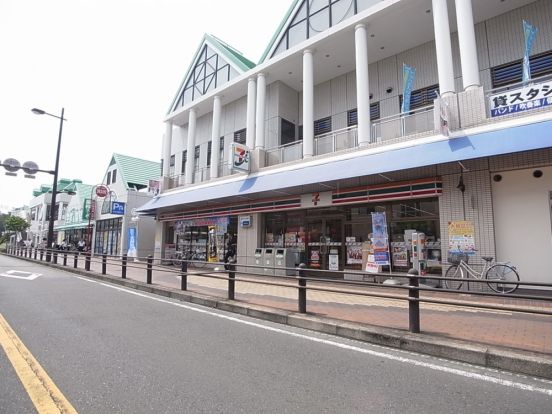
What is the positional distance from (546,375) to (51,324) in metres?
7.43

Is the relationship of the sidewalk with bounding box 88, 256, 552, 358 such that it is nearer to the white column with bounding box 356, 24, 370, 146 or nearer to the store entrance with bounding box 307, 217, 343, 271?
the store entrance with bounding box 307, 217, 343, 271

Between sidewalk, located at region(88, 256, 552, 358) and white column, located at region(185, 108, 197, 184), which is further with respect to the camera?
white column, located at region(185, 108, 197, 184)

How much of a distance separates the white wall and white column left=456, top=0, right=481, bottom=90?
294cm

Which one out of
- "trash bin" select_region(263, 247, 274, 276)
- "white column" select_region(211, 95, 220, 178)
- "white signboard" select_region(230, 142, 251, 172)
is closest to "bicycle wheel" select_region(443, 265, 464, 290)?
"trash bin" select_region(263, 247, 274, 276)

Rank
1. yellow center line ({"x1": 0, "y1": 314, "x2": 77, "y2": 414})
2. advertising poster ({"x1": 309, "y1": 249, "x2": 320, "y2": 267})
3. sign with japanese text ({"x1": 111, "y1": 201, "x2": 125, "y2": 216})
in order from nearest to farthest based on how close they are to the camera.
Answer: yellow center line ({"x1": 0, "y1": 314, "x2": 77, "y2": 414}) → advertising poster ({"x1": 309, "y1": 249, "x2": 320, "y2": 267}) → sign with japanese text ({"x1": 111, "y1": 201, "x2": 125, "y2": 216})

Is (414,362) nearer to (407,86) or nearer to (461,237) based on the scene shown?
(461,237)

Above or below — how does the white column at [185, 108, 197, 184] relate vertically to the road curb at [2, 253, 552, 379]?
above

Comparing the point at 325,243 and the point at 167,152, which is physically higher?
the point at 167,152

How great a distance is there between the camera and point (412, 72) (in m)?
13.2

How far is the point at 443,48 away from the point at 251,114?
349 inches

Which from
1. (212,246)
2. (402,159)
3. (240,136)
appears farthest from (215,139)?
(402,159)

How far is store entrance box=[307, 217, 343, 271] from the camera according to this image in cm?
1411

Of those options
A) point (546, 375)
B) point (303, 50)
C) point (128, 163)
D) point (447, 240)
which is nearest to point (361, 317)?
point (546, 375)

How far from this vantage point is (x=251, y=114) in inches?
684
